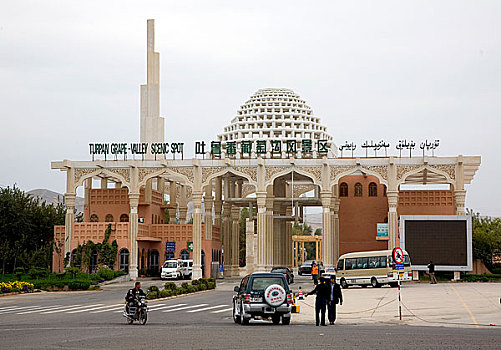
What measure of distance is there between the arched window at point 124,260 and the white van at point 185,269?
4276mm

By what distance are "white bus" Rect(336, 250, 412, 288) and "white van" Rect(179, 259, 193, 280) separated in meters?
19.3

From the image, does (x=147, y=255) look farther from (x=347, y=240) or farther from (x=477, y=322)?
(x=477, y=322)

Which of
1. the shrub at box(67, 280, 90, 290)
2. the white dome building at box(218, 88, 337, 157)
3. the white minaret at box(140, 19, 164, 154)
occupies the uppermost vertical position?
the white minaret at box(140, 19, 164, 154)

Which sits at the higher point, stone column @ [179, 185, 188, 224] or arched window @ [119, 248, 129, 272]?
stone column @ [179, 185, 188, 224]

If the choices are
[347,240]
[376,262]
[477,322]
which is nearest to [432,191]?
[347,240]

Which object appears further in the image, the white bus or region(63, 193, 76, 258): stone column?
region(63, 193, 76, 258): stone column

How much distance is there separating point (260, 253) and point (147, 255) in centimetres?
1024

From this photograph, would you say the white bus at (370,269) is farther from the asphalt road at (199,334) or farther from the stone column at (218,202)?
the stone column at (218,202)

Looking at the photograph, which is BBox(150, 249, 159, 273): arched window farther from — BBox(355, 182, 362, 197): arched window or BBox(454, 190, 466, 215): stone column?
BBox(454, 190, 466, 215): stone column

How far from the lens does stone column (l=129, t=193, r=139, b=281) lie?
57612 millimetres

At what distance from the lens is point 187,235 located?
2453 inches

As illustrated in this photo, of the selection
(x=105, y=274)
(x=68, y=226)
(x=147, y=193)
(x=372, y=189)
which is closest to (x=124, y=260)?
(x=68, y=226)

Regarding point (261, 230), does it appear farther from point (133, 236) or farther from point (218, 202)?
point (133, 236)

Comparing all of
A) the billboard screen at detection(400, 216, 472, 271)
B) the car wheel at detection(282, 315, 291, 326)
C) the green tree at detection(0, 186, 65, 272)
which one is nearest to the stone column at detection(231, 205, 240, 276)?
the green tree at detection(0, 186, 65, 272)
